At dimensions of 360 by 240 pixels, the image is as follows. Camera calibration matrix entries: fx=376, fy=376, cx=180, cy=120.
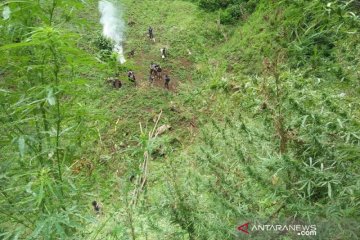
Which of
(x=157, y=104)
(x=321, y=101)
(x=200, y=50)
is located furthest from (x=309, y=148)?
(x=200, y=50)

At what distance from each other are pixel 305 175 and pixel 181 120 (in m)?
7.95

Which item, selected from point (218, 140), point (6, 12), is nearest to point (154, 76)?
point (218, 140)

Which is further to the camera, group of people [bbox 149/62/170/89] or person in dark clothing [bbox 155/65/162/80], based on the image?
person in dark clothing [bbox 155/65/162/80]

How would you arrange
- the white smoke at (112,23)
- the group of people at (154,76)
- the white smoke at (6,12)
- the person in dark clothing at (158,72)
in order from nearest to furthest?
the white smoke at (6,12)
the group of people at (154,76)
the person in dark clothing at (158,72)
the white smoke at (112,23)

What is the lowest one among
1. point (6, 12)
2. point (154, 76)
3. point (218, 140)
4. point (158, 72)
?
point (154, 76)

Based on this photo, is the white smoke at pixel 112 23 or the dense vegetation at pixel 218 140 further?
the white smoke at pixel 112 23

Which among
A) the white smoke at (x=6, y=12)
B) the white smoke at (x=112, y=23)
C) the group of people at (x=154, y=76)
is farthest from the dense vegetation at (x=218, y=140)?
the white smoke at (x=112, y=23)

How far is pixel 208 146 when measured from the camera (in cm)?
271

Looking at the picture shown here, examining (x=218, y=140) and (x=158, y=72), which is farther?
(x=158, y=72)

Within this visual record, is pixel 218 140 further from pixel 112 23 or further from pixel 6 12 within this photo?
pixel 112 23

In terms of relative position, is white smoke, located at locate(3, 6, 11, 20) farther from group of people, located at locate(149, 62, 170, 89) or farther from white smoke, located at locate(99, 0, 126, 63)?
white smoke, located at locate(99, 0, 126, 63)

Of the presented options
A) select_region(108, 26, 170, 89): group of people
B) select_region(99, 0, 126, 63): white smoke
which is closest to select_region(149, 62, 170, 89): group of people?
select_region(108, 26, 170, 89): group of people

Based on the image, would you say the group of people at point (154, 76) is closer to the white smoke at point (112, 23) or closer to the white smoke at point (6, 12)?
the white smoke at point (112, 23)

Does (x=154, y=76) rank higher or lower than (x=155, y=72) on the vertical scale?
lower
